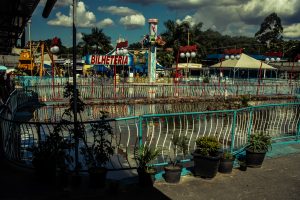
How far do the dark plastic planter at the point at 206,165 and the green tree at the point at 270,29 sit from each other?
108m

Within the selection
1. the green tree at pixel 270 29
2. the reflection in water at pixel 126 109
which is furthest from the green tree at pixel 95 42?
the reflection in water at pixel 126 109

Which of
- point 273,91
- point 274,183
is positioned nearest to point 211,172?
point 274,183

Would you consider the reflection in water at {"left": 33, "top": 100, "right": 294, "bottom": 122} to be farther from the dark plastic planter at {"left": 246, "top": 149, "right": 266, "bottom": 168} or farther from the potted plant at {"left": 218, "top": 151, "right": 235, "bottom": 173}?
the potted plant at {"left": 218, "top": 151, "right": 235, "bottom": 173}

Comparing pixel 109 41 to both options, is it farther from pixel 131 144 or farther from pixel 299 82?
pixel 131 144

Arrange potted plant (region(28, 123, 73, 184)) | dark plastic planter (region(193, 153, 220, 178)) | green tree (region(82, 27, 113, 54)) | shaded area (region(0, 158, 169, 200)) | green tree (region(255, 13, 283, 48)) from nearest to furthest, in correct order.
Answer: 1. shaded area (region(0, 158, 169, 200))
2. potted plant (region(28, 123, 73, 184))
3. dark plastic planter (region(193, 153, 220, 178))
4. green tree (region(82, 27, 113, 54))
5. green tree (region(255, 13, 283, 48))

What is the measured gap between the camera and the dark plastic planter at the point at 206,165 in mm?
6195

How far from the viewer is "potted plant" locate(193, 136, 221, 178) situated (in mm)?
6215

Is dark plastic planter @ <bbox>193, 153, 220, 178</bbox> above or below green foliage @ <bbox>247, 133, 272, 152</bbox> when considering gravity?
below

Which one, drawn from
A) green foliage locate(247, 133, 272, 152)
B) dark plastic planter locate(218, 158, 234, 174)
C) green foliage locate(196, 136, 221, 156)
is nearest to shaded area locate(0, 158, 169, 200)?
green foliage locate(196, 136, 221, 156)

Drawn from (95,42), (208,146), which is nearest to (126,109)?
(208,146)

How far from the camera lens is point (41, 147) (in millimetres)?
6055

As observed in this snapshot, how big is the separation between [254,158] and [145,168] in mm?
2750

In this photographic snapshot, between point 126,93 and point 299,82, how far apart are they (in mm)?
18031

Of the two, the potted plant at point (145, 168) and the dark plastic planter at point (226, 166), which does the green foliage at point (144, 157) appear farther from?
the dark plastic planter at point (226, 166)
